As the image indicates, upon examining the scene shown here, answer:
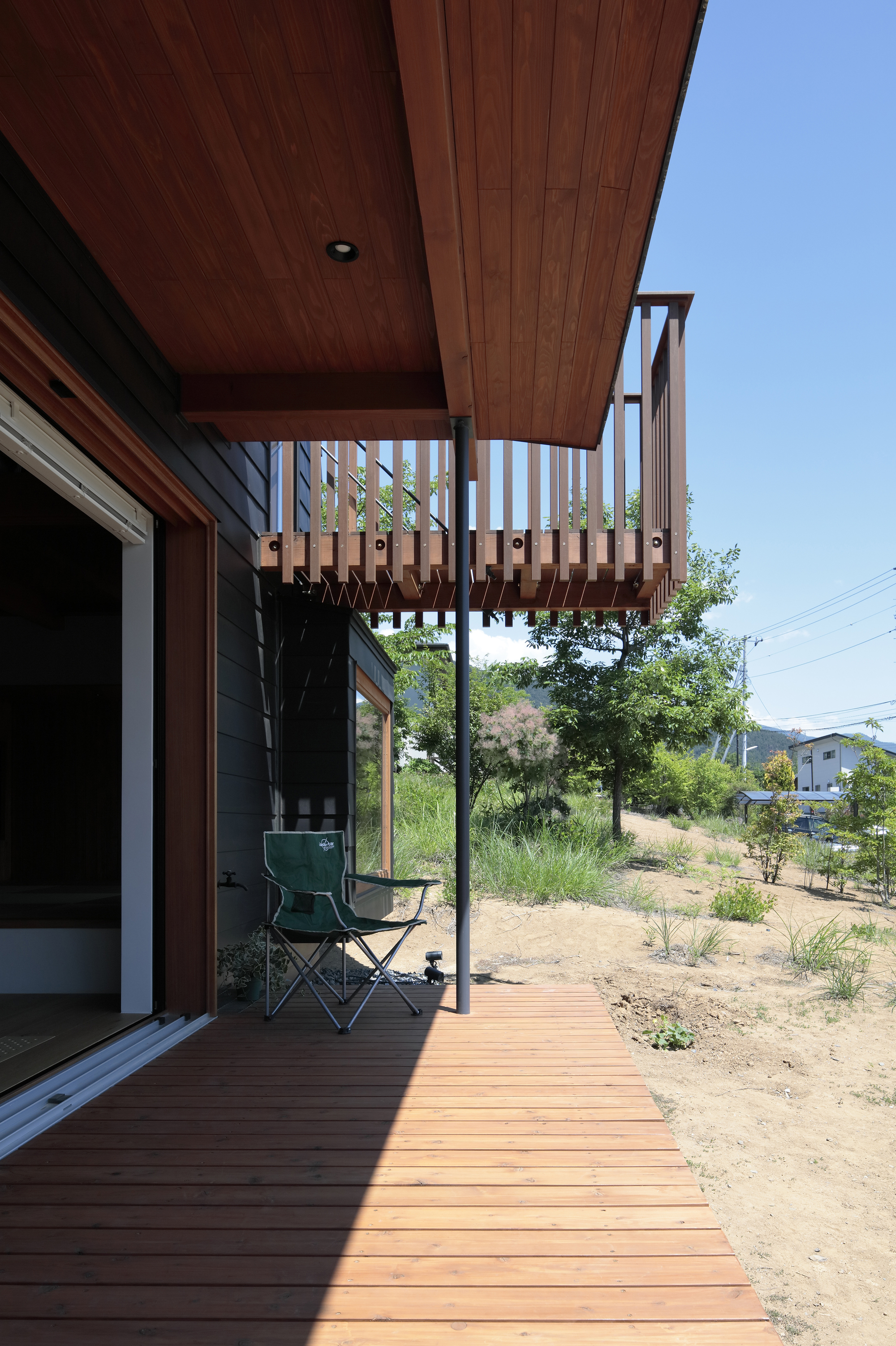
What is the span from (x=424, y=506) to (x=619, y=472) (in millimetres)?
1127

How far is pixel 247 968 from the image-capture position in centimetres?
377

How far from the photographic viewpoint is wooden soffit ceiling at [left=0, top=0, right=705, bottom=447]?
1.76m

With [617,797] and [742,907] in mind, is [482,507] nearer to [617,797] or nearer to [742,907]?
[742,907]

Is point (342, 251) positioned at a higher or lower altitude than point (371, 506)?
higher

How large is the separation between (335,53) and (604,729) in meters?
9.37

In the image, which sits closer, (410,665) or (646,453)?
(646,453)

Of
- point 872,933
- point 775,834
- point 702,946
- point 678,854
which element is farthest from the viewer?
point 678,854

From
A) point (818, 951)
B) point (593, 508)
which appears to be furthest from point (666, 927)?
point (593, 508)

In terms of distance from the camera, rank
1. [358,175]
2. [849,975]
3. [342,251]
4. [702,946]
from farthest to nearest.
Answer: [702,946], [849,975], [342,251], [358,175]

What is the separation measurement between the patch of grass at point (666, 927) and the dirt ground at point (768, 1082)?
126mm

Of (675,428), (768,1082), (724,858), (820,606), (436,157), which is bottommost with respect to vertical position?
(724,858)

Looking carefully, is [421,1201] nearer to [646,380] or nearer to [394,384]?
[394,384]

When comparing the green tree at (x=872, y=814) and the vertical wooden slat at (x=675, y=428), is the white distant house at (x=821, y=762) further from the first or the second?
the vertical wooden slat at (x=675, y=428)

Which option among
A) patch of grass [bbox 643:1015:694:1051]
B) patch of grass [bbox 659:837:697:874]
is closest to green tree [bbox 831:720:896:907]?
patch of grass [bbox 659:837:697:874]
